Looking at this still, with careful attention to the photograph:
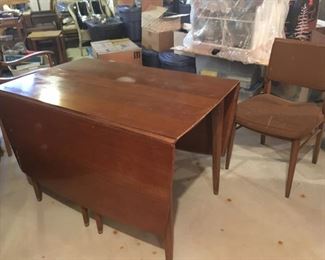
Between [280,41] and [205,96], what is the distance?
0.83 m

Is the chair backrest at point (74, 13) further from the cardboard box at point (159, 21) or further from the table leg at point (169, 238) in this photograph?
the table leg at point (169, 238)

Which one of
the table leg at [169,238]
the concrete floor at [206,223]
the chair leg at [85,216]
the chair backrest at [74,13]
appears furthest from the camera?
the chair backrest at [74,13]

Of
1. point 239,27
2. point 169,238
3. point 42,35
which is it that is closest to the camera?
point 169,238

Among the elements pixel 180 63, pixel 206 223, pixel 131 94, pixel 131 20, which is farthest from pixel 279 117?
pixel 131 20

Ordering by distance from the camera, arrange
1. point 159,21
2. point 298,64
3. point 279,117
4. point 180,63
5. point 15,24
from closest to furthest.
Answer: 1. point 279,117
2. point 298,64
3. point 180,63
4. point 159,21
5. point 15,24

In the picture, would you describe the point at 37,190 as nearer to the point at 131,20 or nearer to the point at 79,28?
the point at 131,20

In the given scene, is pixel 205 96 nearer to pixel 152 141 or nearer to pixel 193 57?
pixel 152 141

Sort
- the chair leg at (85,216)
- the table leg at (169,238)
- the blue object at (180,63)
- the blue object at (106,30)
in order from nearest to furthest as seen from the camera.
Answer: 1. the table leg at (169,238)
2. the chair leg at (85,216)
3. the blue object at (180,63)
4. the blue object at (106,30)

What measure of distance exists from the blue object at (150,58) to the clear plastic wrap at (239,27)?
2.24ft

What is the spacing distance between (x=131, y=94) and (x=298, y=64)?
42.5 inches

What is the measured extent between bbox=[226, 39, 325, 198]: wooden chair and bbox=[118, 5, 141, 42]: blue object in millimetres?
1942

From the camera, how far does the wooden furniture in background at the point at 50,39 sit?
365 centimetres

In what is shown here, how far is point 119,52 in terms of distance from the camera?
10.1 feet

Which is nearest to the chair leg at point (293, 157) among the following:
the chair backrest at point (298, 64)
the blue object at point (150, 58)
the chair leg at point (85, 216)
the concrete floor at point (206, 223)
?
the concrete floor at point (206, 223)
